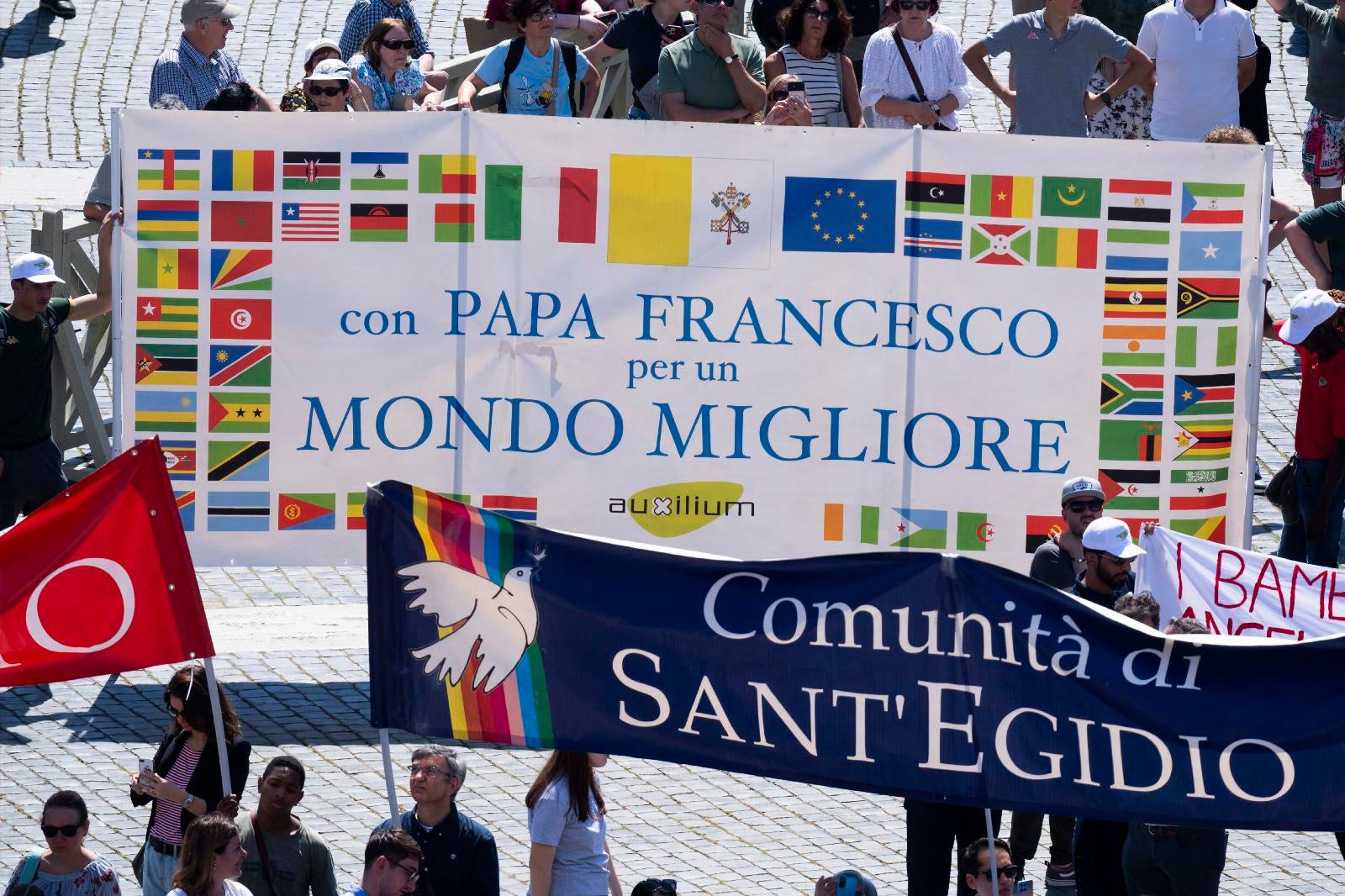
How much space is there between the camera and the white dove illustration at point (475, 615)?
25.8 feet

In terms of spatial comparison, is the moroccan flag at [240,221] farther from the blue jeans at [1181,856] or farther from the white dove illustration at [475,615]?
the blue jeans at [1181,856]

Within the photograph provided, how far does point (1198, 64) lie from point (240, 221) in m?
6.52

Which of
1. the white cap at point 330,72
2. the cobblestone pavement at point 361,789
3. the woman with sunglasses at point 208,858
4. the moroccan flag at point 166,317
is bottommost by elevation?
the cobblestone pavement at point 361,789

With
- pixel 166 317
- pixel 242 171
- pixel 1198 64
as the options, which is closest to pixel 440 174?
pixel 242 171

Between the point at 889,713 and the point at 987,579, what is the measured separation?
53 cm

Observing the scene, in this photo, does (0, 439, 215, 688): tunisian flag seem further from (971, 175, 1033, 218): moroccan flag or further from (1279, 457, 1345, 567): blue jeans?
(1279, 457, 1345, 567): blue jeans

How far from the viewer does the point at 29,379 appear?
11.8m

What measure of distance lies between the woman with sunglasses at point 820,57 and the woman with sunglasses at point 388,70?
2.22 m

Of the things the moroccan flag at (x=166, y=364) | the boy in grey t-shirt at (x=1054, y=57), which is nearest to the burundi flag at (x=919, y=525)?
the moroccan flag at (x=166, y=364)

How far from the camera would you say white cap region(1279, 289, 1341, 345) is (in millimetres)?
11727

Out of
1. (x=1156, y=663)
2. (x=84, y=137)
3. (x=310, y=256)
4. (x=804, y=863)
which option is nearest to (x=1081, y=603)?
(x=1156, y=663)

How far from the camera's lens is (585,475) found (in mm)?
11211

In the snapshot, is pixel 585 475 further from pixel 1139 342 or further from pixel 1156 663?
pixel 1156 663

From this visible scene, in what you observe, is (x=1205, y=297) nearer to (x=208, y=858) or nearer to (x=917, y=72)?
(x=917, y=72)
